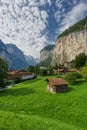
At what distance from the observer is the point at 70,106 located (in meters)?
64.7

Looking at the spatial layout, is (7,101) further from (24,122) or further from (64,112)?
(24,122)

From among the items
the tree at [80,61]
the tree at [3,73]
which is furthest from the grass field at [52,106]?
the tree at [80,61]

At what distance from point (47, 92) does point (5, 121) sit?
52.0 m

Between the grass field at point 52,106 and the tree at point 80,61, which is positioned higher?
the tree at point 80,61

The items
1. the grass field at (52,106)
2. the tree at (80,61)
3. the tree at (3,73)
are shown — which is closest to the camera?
the grass field at (52,106)

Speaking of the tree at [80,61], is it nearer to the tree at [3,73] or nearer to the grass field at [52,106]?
the tree at [3,73]

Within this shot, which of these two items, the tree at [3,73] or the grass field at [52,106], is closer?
the grass field at [52,106]

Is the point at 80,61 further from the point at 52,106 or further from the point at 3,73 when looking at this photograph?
the point at 52,106

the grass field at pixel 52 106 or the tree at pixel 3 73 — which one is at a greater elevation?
the tree at pixel 3 73

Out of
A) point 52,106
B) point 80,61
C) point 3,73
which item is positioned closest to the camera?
point 52,106

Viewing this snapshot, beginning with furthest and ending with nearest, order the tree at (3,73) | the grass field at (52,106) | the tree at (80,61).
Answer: the tree at (80,61)
the tree at (3,73)
the grass field at (52,106)

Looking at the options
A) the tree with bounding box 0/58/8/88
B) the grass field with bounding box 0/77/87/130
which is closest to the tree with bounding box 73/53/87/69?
the tree with bounding box 0/58/8/88

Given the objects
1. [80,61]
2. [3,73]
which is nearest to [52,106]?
[3,73]

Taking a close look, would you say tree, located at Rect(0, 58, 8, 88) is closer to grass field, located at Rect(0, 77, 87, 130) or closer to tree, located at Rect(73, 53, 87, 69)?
grass field, located at Rect(0, 77, 87, 130)
